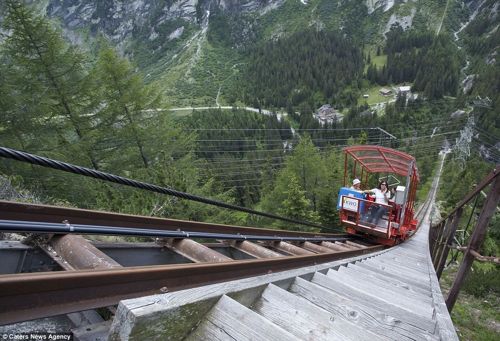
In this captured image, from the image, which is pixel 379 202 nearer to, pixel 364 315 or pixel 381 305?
pixel 381 305

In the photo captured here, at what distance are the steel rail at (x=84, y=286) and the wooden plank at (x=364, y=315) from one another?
0.80 meters

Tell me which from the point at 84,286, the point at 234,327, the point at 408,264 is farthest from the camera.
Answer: the point at 408,264

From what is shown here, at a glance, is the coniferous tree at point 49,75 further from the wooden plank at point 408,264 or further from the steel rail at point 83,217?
the wooden plank at point 408,264

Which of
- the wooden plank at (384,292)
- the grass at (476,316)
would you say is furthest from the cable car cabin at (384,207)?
the wooden plank at (384,292)

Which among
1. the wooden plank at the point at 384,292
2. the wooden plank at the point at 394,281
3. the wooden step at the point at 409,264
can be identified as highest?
the wooden plank at the point at 384,292

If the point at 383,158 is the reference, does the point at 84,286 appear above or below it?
above

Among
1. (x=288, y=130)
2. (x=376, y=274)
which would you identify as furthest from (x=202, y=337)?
(x=288, y=130)

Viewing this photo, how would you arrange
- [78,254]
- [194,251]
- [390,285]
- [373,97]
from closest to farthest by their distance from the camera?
[78,254], [194,251], [390,285], [373,97]

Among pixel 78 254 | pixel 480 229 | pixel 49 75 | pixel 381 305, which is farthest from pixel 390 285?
pixel 49 75

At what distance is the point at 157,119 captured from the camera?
19219 mm

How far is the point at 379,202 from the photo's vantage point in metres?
12.5

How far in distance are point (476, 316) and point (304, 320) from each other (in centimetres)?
824

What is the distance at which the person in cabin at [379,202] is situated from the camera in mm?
12055

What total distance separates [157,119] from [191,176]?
393 cm
